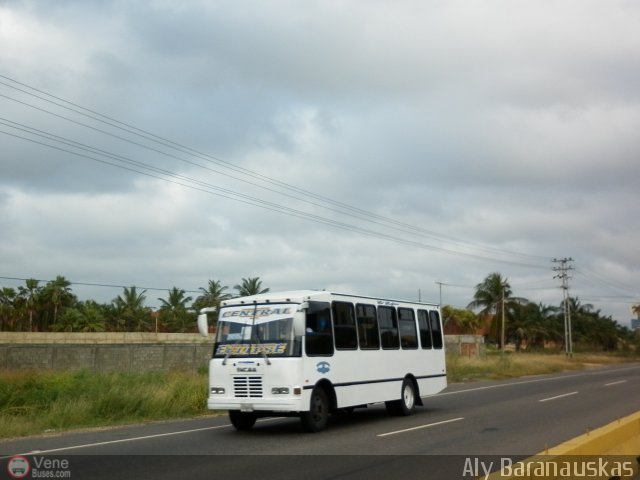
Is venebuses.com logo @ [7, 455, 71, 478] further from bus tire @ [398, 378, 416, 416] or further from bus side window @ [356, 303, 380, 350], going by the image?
bus tire @ [398, 378, 416, 416]

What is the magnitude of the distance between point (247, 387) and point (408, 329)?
587 cm

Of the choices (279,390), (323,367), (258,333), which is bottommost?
(279,390)

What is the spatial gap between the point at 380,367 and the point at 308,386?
3.24 meters

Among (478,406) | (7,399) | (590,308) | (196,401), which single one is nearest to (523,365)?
(478,406)

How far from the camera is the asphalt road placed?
10.1m

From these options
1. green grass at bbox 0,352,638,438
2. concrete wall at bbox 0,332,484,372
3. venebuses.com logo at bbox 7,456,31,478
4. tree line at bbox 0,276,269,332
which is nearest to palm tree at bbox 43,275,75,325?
tree line at bbox 0,276,269,332

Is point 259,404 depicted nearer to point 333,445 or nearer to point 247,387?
point 247,387

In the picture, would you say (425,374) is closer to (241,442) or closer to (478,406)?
(478,406)

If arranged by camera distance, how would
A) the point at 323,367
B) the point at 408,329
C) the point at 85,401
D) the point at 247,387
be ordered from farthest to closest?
1. the point at 408,329
2. the point at 85,401
3. the point at 323,367
4. the point at 247,387

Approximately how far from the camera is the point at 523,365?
158 feet

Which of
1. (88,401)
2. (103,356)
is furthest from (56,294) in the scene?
(88,401)

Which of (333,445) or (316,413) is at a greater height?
(316,413)

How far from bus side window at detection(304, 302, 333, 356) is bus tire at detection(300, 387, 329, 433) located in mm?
797

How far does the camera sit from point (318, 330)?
583 inches
